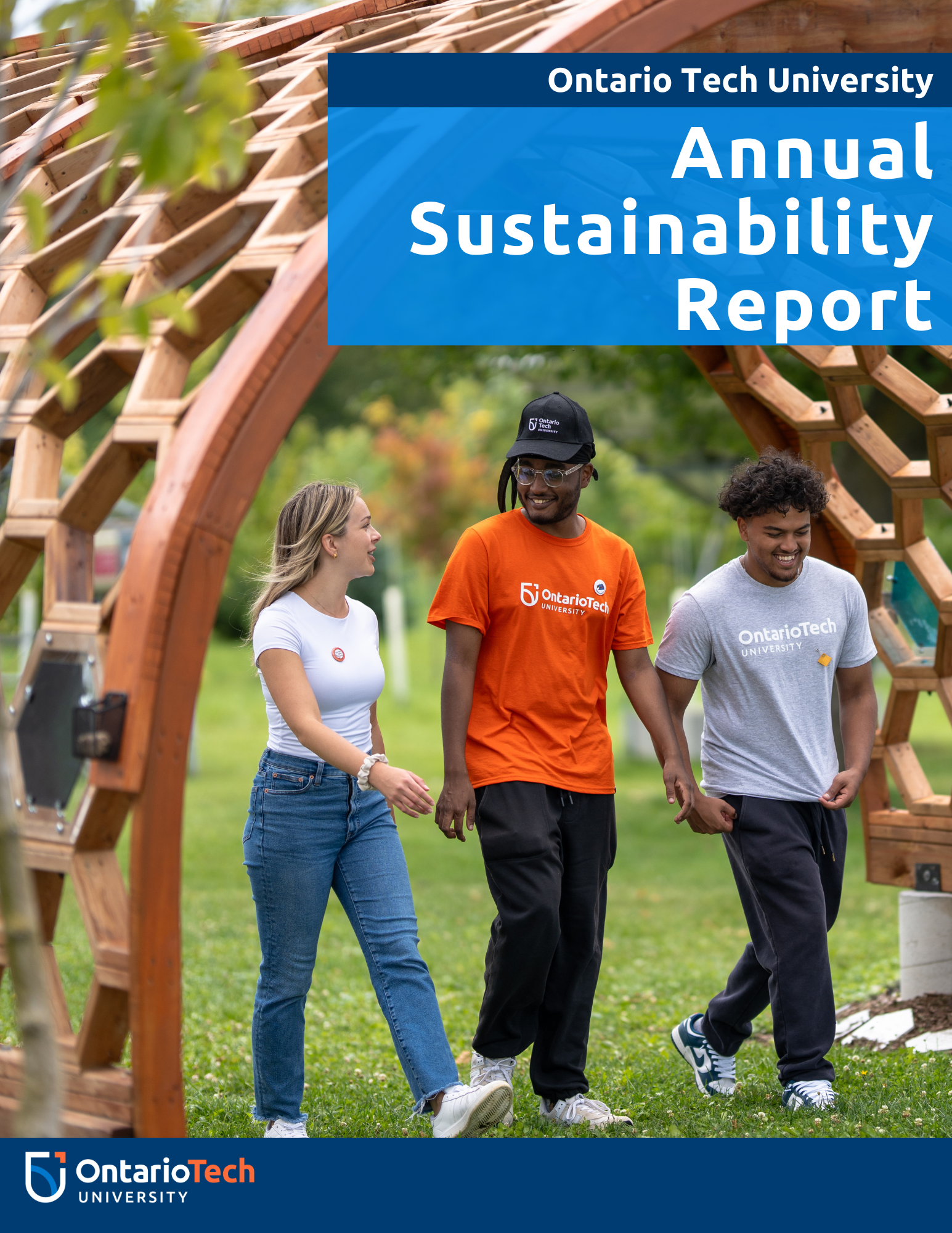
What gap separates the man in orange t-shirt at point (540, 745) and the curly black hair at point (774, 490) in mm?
431

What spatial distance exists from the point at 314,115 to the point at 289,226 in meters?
0.63

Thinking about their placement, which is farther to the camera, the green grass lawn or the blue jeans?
the green grass lawn

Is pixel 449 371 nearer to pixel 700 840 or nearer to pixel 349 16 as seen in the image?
pixel 700 840

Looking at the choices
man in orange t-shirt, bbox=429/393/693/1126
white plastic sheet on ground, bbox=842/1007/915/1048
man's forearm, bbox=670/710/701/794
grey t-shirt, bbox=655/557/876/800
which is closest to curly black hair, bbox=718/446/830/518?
grey t-shirt, bbox=655/557/876/800

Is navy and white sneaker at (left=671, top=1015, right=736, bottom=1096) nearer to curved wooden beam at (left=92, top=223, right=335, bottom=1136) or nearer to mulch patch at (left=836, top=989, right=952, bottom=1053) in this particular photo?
mulch patch at (left=836, top=989, right=952, bottom=1053)

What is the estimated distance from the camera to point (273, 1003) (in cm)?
407

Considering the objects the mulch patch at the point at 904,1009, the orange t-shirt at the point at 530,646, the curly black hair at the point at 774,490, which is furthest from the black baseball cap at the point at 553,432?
the mulch patch at the point at 904,1009

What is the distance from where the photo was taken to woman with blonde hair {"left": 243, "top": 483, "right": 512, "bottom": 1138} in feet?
13.1

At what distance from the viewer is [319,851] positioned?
4.06 metres

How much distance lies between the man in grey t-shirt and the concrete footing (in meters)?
1.90

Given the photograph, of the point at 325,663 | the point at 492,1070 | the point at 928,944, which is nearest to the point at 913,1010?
the point at 928,944

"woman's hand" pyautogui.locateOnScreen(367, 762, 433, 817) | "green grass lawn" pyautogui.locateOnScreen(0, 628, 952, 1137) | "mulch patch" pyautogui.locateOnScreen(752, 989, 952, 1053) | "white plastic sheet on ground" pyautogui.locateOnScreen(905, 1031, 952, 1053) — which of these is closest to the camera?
"woman's hand" pyautogui.locateOnScreen(367, 762, 433, 817)

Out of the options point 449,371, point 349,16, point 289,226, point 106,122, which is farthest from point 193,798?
point 106,122
